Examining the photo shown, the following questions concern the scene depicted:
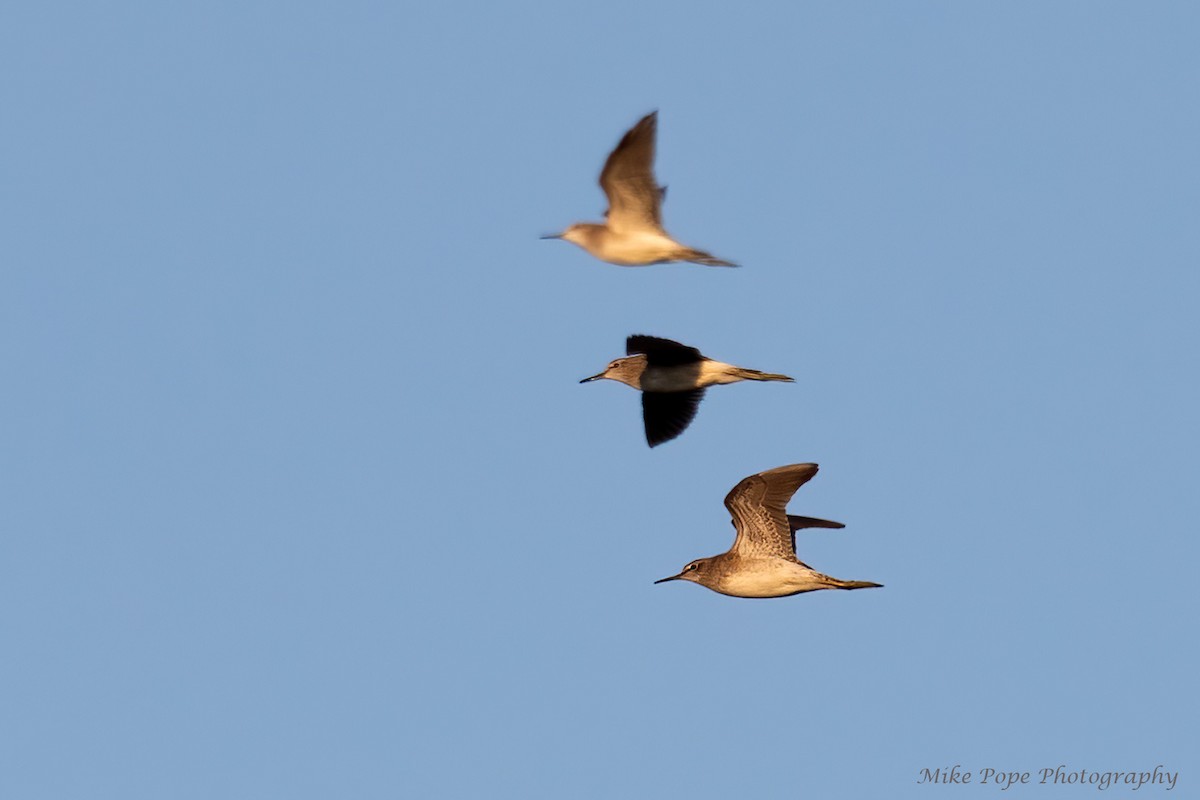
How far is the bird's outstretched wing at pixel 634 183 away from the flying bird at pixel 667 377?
123 inches

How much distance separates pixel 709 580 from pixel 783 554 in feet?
3.39

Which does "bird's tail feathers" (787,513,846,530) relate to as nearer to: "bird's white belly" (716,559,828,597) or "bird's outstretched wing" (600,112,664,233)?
"bird's white belly" (716,559,828,597)

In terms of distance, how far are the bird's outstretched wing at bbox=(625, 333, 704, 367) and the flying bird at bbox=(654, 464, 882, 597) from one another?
3.30 metres

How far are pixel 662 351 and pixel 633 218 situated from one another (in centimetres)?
343

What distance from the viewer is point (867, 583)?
22.4 metres

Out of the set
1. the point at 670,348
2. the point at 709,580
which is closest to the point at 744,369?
the point at 670,348

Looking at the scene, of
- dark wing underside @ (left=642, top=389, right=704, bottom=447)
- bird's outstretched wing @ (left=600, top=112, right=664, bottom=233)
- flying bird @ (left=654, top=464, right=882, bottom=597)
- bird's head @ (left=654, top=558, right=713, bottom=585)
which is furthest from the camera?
dark wing underside @ (left=642, top=389, right=704, bottom=447)

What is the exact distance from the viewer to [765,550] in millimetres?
23078

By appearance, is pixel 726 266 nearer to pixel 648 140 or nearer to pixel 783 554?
pixel 648 140

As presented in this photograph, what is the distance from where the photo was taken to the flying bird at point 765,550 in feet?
73.7

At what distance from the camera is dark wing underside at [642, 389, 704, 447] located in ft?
86.7

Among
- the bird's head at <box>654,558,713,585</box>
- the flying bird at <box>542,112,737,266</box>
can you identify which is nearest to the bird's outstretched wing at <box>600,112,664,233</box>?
the flying bird at <box>542,112,737,266</box>

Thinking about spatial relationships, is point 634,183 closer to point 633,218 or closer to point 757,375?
point 633,218

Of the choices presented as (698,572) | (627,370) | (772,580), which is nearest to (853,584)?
(772,580)
